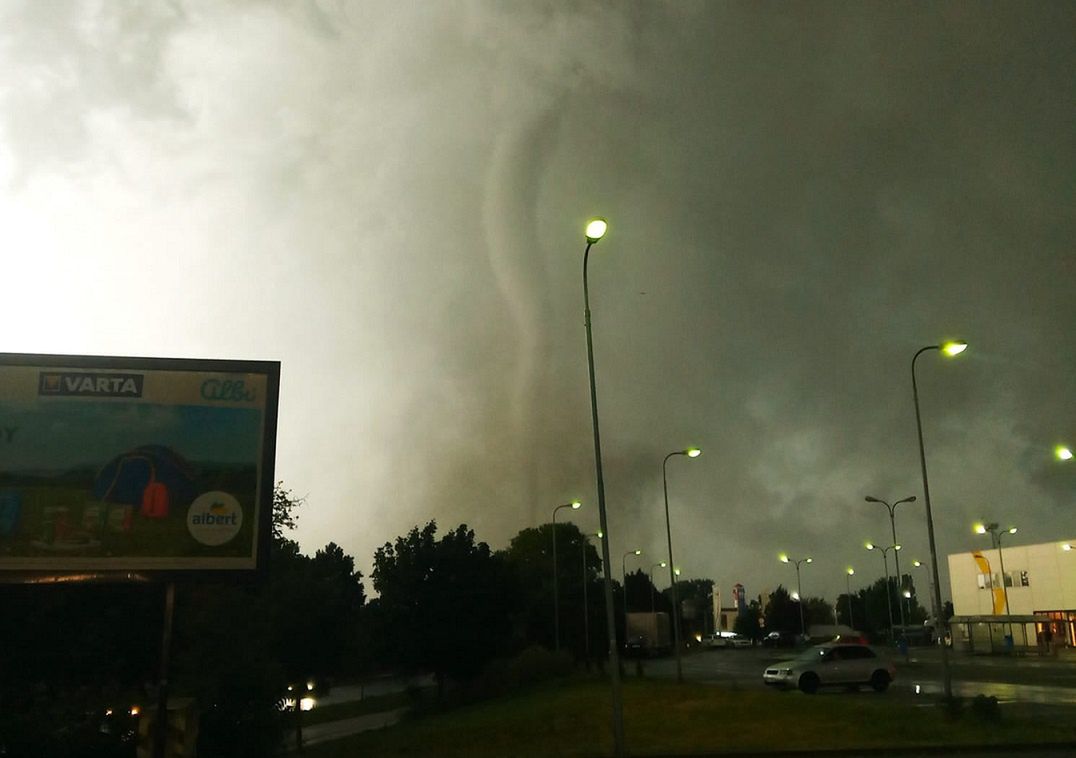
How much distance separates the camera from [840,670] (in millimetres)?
31625

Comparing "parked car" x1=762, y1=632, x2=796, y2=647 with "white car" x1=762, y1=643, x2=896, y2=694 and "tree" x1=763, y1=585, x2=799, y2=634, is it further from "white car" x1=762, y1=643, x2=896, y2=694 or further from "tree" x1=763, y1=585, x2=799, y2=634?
"white car" x1=762, y1=643, x2=896, y2=694

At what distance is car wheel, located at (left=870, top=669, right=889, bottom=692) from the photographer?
102 feet

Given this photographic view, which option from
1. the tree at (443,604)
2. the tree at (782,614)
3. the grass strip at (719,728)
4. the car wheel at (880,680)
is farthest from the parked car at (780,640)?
the grass strip at (719,728)

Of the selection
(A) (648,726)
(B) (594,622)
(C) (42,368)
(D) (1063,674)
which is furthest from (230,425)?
(B) (594,622)

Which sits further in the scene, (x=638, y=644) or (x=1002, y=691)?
(x=638, y=644)

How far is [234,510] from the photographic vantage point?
1970 cm

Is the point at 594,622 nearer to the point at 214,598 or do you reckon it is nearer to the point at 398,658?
the point at 398,658

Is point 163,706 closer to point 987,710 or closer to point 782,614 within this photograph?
point 987,710

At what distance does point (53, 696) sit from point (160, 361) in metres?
11.0

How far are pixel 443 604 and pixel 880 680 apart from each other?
85.1 ft

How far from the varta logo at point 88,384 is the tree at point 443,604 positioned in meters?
32.4

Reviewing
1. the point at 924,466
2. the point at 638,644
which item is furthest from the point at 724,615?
the point at 924,466

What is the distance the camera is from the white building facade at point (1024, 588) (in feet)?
240

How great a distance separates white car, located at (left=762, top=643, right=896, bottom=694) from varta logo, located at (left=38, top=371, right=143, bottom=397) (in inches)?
970
